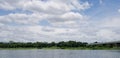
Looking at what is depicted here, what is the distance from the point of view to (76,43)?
187875 millimetres

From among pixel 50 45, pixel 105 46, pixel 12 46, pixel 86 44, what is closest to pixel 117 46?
pixel 105 46

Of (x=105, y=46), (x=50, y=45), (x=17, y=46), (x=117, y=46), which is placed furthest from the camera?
(x=50, y=45)

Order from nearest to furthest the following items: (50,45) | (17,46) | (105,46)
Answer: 1. (105,46)
2. (17,46)
3. (50,45)

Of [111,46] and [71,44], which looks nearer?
[111,46]

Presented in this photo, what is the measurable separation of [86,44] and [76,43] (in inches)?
Answer: 323

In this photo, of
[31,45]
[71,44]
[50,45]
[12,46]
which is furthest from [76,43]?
[12,46]

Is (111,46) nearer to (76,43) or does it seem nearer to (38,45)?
(76,43)

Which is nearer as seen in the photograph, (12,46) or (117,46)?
(117,46)

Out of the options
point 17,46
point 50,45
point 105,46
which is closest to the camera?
point 105,46

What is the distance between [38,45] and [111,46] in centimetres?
6014

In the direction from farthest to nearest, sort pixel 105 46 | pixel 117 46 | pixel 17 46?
pixel 17 46 < pixel 105 46 < pixel 117 46

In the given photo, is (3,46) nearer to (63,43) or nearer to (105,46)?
(63,43)

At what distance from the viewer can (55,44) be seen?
194375 mm

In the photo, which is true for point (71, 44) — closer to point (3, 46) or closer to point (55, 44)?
point (55, 44)
